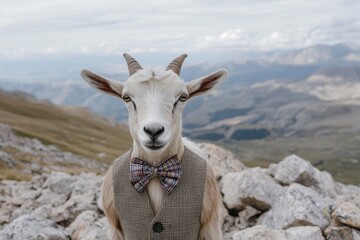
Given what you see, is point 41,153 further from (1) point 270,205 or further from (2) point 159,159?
(2) point 159,159

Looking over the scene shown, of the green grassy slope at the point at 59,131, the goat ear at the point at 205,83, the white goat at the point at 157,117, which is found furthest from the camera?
the green grassy slope at the point at 59,131

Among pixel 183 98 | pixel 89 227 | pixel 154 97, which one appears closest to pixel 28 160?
pixel 89 227

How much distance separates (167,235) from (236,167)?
11.4 metres

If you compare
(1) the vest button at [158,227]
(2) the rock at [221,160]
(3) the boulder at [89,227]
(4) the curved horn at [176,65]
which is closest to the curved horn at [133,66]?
(4) the curved horn at [176,65]

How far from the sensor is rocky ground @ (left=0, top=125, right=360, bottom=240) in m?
11.1

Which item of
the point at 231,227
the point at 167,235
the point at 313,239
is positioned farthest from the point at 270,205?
the point at 167,235

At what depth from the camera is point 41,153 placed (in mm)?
60750

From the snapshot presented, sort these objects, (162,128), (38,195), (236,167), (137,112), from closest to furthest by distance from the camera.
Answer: (162,128) < (137,112) < (236,167) < (38,195)

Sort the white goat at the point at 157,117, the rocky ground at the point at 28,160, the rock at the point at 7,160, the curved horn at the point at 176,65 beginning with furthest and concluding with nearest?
the rock at the point at 7,160 → the rocky ground at the point at 28,160 → the curved horn at the point at 176,65 → the white goat at the point at 157,117

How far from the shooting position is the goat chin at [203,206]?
772cm

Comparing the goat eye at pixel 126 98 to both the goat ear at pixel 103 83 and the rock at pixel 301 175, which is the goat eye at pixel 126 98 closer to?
the goat ear at pixel 103 83

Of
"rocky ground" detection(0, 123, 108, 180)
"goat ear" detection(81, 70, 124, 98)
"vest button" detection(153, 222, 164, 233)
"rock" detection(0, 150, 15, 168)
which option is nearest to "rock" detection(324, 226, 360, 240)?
"vest button" detection(153, 222, 164, 233)

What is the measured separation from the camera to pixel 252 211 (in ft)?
45.6

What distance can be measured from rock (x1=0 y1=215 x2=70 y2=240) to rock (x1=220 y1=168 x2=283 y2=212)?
5546 mm
